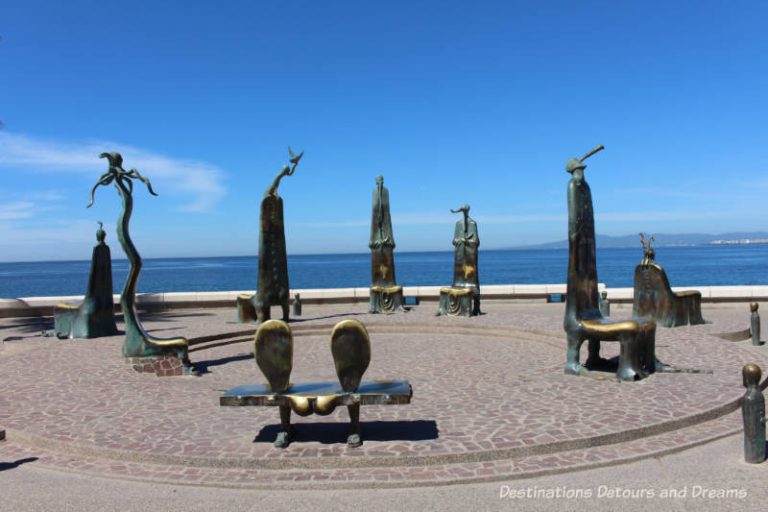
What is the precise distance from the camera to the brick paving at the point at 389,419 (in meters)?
5.32

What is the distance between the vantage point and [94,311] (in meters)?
13.8

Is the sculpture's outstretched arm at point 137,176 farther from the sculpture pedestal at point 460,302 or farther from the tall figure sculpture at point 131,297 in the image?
the sculpture pedestal at point 460,302

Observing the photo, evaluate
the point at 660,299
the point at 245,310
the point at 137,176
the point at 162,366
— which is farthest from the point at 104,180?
the point at 660,299

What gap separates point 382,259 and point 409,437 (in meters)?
12.0

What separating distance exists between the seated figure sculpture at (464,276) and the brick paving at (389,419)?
4.85 m

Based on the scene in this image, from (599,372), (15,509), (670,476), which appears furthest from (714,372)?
(15,509)

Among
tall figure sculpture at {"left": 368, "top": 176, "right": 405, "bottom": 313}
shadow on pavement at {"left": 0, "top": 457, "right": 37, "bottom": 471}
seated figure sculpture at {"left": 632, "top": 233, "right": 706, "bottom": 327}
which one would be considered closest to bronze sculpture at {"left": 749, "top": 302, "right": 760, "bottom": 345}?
seated figure sculpture at {"left": 632, "top": 233, "right": 706, "bottom": 327}

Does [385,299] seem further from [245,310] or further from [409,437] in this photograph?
[409,437]

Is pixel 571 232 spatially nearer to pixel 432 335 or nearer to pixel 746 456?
pixel 746 456

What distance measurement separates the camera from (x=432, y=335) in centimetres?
1420

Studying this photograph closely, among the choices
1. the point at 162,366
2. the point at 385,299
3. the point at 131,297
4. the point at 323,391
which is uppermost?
the point at 131,297

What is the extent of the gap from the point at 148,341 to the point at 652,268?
11.2 m

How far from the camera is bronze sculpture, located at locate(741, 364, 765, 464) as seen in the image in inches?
204

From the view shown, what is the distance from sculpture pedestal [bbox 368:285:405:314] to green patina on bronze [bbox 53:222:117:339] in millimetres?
7284
